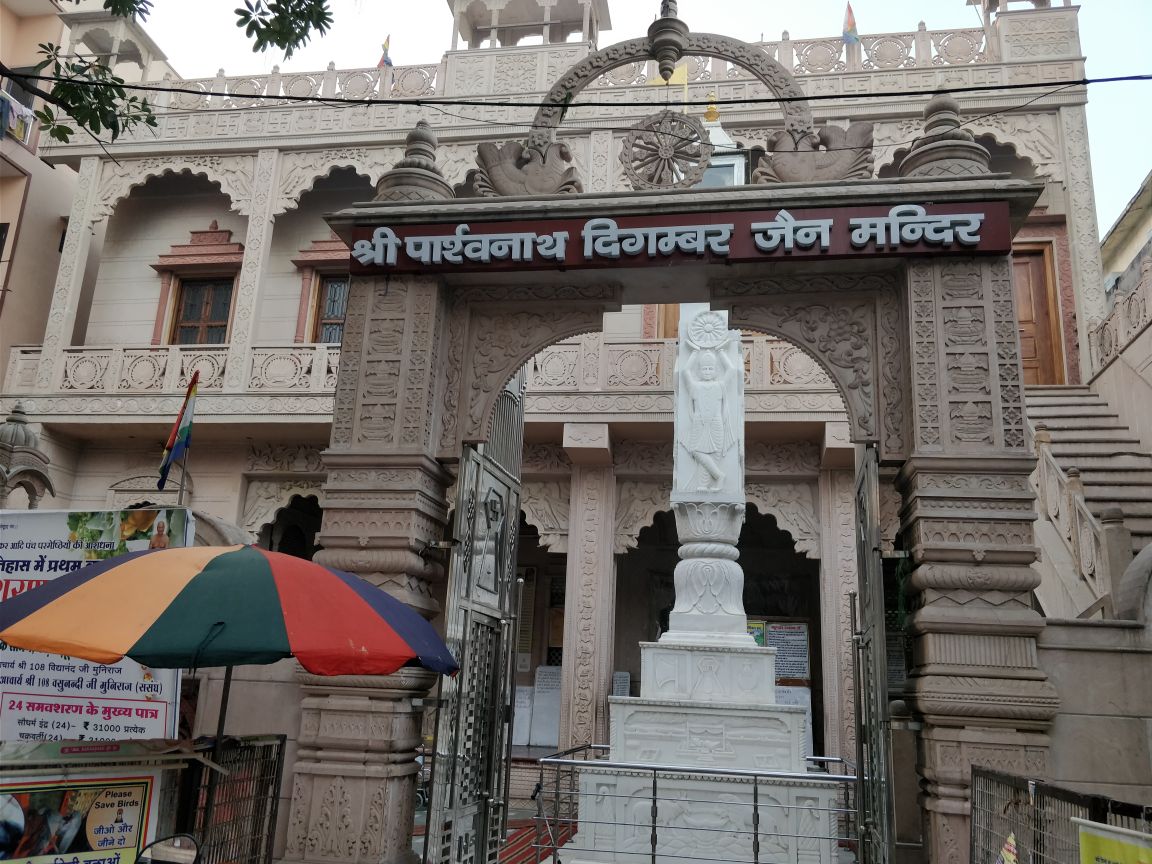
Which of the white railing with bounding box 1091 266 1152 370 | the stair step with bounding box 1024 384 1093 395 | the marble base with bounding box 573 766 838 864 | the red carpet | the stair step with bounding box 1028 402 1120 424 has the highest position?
the white railing with bounding box 1091 266 1152 370

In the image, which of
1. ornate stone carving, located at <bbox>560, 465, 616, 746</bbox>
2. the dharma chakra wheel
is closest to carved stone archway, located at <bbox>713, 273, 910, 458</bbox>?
the dharma chakra wheel

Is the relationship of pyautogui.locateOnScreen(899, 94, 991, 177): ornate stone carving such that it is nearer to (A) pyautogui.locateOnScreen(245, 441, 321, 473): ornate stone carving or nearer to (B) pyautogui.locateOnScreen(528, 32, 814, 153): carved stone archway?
(B) pyautogui.locateOnScreen(528, 32, 814, 153): carved stone archway

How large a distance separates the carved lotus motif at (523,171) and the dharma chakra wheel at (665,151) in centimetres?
42

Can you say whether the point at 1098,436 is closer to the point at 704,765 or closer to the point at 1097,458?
the point at 1097,458

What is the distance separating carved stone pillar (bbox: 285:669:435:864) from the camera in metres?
5.26

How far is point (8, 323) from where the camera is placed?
46.0 ft

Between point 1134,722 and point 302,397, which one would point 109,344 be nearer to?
point 302,397

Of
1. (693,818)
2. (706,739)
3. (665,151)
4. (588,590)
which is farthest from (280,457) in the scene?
(665,151)

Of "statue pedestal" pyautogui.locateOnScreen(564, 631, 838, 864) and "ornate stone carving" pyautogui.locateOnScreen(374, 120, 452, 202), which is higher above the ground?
"ornate stone carving" pyautogui.locateOnScreen(374, 120, 452, 202)

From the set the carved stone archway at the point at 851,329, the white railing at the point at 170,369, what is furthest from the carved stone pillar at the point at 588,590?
the carved stone archway at the point at 851,329

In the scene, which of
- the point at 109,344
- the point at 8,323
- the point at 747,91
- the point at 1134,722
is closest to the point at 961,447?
the point at 1134,722

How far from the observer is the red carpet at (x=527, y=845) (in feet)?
26.9

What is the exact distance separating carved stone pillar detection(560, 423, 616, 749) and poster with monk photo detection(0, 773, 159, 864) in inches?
321

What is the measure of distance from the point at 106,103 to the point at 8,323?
9.68m
